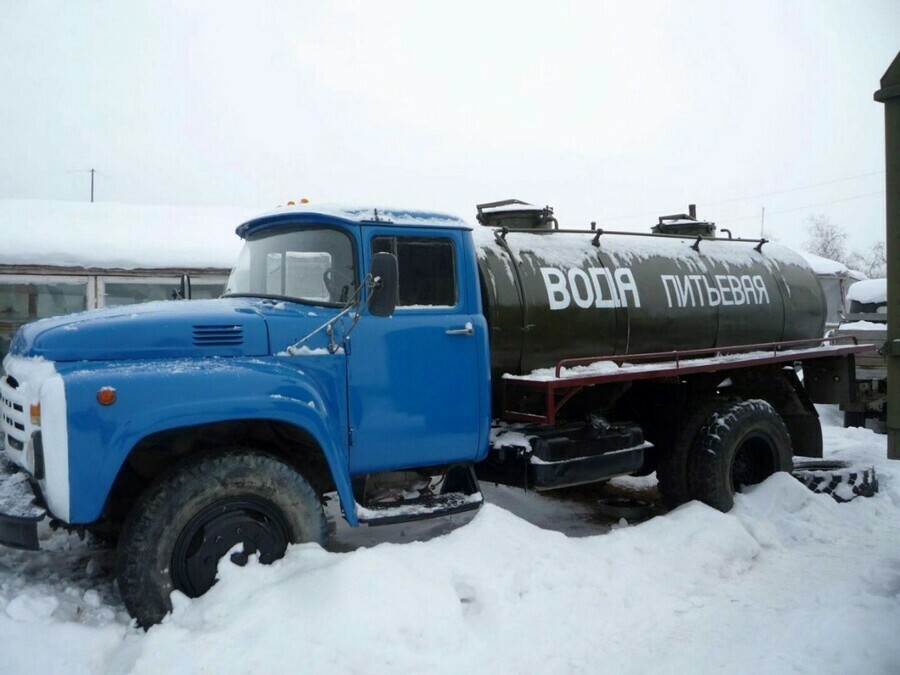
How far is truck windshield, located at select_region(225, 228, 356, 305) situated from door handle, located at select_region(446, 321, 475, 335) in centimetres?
70

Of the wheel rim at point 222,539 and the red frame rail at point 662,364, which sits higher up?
the red frame rail at point 662,364

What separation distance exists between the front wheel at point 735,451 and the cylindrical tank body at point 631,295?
725 mm

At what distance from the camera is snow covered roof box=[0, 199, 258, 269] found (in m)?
10.1

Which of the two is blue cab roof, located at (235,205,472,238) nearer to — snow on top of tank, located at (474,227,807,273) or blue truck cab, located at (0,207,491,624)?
blue truck cab, located at (0,207,491,624)

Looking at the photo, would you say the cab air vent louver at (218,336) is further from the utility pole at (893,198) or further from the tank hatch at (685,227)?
the tank hatch at (685,227)

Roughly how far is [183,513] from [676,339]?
448cm

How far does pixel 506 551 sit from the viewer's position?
4.48m

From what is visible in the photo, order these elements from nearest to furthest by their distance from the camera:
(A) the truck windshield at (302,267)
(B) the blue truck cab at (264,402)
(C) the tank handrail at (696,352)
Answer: (B) the blue truck cab at (264,402)
(A) the truck windshield at (302,267)
(C) the tank handrail at (696,352)

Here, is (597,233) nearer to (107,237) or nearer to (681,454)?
(681,454)

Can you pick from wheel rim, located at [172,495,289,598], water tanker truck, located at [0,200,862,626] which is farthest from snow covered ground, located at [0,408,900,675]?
water tanker truck, located at [0,200,862,626]

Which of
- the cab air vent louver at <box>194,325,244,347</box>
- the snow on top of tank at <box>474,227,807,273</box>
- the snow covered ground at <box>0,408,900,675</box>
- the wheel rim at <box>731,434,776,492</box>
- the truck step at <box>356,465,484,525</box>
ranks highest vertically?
the snow on top of tank at <box>474,227,807,273</box>

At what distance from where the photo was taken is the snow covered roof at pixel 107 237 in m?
10.1

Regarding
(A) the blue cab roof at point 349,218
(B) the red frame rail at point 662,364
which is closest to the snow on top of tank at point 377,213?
(A) the blue cab roof at point 349,218

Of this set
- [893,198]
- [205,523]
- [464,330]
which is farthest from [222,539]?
[893,198]
